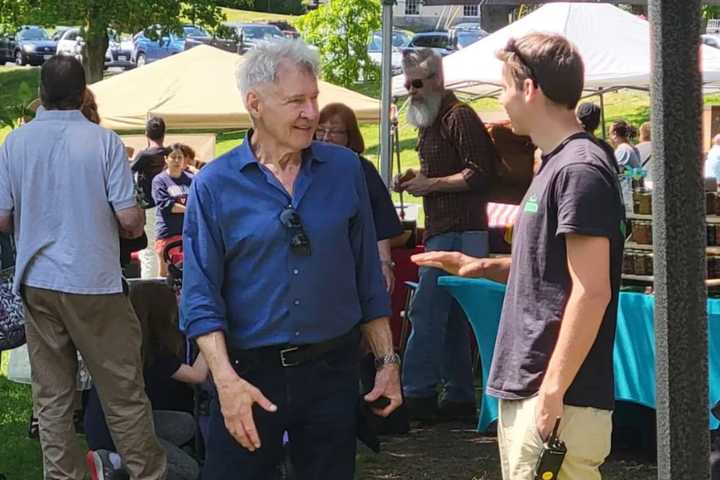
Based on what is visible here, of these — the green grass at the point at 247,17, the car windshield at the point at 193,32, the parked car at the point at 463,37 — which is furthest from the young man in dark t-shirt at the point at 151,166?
the green grass at the point at 247,17

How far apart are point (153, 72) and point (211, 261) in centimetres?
1349

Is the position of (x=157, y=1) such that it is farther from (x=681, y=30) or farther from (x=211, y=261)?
(x=681, y=30)

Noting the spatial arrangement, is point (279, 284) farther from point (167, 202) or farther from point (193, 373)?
point (167, 202)

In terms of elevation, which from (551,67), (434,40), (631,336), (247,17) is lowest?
(631,336)

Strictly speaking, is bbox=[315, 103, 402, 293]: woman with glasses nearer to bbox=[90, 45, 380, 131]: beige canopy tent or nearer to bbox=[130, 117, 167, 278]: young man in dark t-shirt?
bbox=[130, 117, 167, 278]: young man in dark t-shirt

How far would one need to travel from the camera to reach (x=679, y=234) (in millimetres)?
1929

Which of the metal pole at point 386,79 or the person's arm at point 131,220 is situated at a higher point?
the metal pole at point 386,79

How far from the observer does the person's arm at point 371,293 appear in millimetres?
3582

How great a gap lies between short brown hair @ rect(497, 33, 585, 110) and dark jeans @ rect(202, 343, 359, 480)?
925mm

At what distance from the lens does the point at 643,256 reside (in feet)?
19.2

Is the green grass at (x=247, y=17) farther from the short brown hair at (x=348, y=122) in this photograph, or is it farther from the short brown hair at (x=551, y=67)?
the short brown hair at (x=551, y=67)

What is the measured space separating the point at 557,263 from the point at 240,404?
0.89 meters

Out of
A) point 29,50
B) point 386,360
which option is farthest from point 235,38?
point 386,360

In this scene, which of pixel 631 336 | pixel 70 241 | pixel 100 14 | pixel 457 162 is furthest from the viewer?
pixel 100 14
